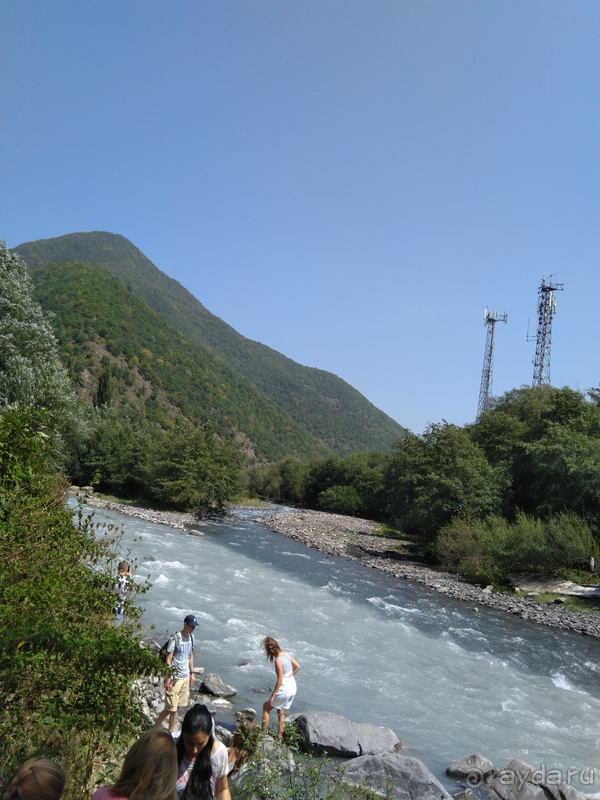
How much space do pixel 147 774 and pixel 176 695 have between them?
5.01 meters

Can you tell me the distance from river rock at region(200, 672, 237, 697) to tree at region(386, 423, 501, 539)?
25618 millimetres

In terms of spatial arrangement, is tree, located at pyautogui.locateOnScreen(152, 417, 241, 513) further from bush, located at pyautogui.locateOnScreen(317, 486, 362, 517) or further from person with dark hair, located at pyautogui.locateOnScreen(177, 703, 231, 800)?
person with dark hair, located at pyautogui.locateOnScreen(177, 703, 231, 800)

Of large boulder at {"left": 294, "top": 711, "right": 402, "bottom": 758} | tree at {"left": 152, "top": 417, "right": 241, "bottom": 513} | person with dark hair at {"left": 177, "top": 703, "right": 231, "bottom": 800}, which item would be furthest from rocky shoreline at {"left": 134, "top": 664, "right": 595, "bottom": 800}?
tree at {"left": 152, "top": 417, "right": 241, "bottom": 513}

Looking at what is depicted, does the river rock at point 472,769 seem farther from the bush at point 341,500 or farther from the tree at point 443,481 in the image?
the bush at point 341,500

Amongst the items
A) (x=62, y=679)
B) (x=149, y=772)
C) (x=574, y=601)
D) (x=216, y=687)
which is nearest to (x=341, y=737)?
(x=216, y=687)

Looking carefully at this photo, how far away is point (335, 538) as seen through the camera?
40469 millimetres

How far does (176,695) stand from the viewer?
25.6ft

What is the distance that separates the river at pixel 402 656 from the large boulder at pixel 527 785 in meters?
0.72

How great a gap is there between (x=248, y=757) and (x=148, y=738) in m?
3.54

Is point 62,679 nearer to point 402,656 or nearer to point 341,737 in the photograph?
point 341,737

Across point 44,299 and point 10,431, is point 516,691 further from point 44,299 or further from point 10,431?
point 44,299

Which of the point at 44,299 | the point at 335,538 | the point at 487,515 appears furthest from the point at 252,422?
the point at 487,515

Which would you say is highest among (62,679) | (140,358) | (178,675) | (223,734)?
(140,358)
